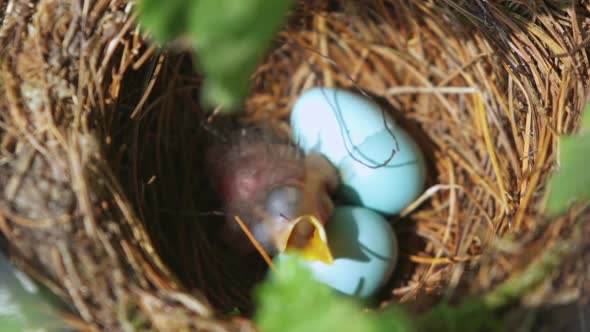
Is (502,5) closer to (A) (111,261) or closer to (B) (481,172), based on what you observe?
(B) (481,172)

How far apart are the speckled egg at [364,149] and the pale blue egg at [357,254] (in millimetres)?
50

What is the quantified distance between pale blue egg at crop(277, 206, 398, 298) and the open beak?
A: 0.02 m

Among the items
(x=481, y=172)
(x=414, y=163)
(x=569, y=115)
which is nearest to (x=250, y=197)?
(x=414, y=163)

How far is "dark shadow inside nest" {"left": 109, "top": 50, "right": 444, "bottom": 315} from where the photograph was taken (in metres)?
0.99

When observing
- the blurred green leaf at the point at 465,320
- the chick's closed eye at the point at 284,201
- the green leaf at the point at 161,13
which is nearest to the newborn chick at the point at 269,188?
the chick's closed eye at the point at 284,201

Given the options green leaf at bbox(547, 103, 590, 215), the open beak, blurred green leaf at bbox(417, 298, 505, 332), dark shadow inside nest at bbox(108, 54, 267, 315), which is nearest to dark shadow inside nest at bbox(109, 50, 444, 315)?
dark shadow inside nest at bbox(108, 54, 267, 315)

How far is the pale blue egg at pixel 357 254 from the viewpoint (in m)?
0.96

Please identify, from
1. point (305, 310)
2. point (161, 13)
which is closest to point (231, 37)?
point (161, 13)

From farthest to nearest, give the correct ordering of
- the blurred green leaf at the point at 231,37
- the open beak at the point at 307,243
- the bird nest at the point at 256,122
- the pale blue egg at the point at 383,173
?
the pale blue egg at the point at 383,173 < the open beak at the point at 307,243 < the bird nest at the point at 256,122 < the blurred green leaf at the point at 231,37

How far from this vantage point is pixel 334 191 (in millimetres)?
1068

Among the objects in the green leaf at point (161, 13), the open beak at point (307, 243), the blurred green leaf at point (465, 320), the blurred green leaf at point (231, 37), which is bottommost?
the blurred green leaf at point (465, 320)

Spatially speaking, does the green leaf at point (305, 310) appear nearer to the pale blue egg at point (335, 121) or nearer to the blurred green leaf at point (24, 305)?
the blurred green leaf at point (24, 305)

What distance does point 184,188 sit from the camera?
112 cm

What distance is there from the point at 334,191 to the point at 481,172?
0.24 meters
